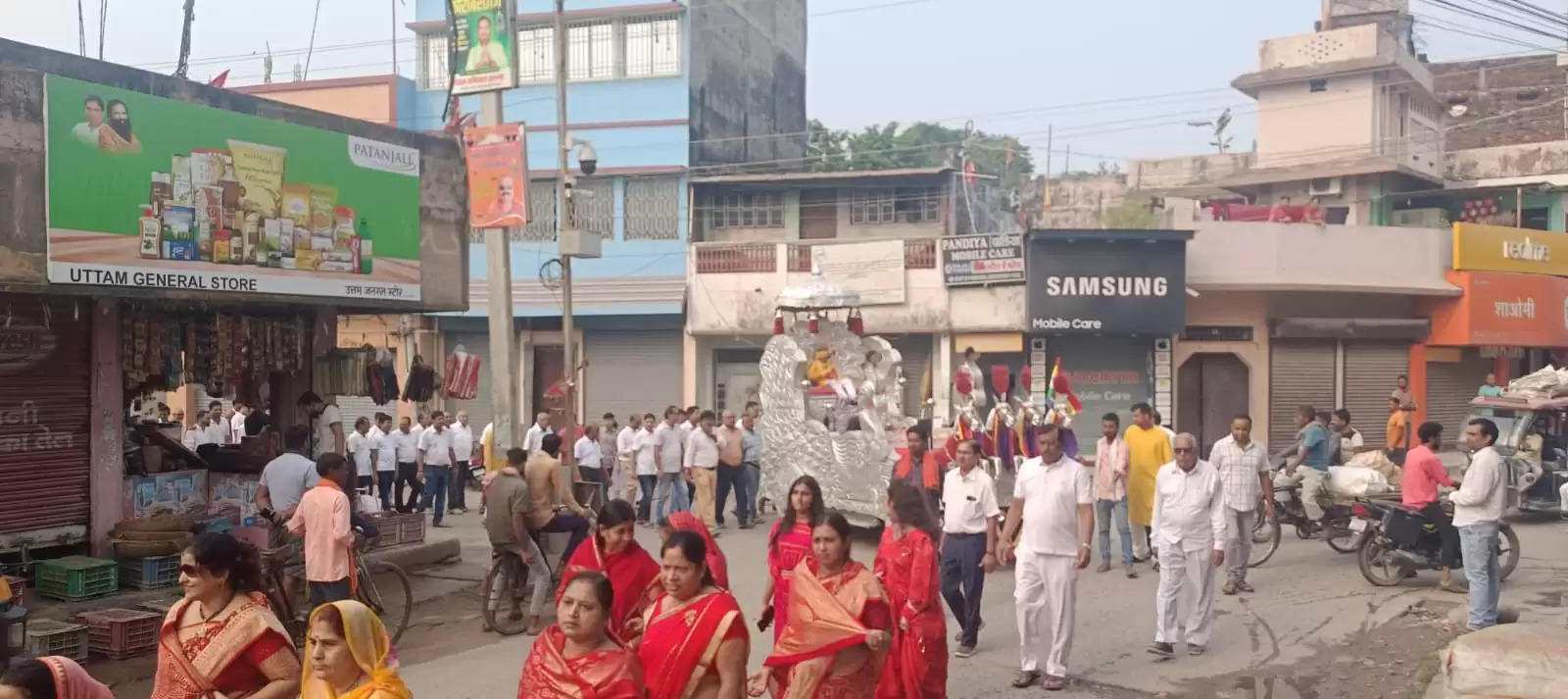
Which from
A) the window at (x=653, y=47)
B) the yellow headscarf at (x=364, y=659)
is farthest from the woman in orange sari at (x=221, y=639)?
the window at (x=653, y=47)

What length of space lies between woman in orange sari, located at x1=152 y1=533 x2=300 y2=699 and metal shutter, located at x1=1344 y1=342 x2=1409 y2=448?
22338 millimetres

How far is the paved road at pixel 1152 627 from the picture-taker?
750 centimetres

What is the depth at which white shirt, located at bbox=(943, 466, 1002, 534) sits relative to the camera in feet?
25.2

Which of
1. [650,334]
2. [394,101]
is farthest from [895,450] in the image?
[394,101]

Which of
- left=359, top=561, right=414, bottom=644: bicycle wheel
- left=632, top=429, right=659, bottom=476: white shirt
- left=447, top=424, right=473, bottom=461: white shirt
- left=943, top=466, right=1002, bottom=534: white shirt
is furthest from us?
left=447, top=424, right=473, bottom=461: white shirt

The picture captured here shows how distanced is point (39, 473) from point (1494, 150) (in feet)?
94.5

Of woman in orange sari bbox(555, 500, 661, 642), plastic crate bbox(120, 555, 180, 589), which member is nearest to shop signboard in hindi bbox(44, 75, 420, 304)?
plastic crate bbox(120, 555, 180, 589)

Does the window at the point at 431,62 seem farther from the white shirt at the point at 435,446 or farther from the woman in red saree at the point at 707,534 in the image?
the woman in red saree at the point at 707,534

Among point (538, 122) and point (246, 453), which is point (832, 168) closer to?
point (538, 122)

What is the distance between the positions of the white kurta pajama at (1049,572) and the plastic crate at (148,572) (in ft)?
21.3

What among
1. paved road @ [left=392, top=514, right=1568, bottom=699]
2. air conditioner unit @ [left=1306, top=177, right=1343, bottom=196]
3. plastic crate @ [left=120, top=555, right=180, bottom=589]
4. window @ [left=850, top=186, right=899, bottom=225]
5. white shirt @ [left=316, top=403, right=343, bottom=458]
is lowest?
paved road @ [left=392, top=514, right=1568, bottom=699]

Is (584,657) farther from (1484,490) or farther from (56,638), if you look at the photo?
(1484,490)

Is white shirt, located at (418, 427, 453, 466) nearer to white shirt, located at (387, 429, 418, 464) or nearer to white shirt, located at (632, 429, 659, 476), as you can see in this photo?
white shirt, located at (387, 429, 418, 464)

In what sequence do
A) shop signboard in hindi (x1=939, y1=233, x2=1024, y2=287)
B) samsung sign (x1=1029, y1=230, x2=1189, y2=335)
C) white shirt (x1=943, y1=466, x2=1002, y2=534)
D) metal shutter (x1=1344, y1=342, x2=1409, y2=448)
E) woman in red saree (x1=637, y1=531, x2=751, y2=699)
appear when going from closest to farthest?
woman in red saree (x1=637, y1=531, x2=751, y2=699) → white shirt (x1=943, y1=466, x2=1002, y2=534) → samsung sign (x1=1029, y1=230, x2=1189, y2=335) → shop signboard in hindi (x1=939, y1=233, x2=1024, y2=287) → metal shutter (x1=1344, y1=342, x2=1409, y2=448)
